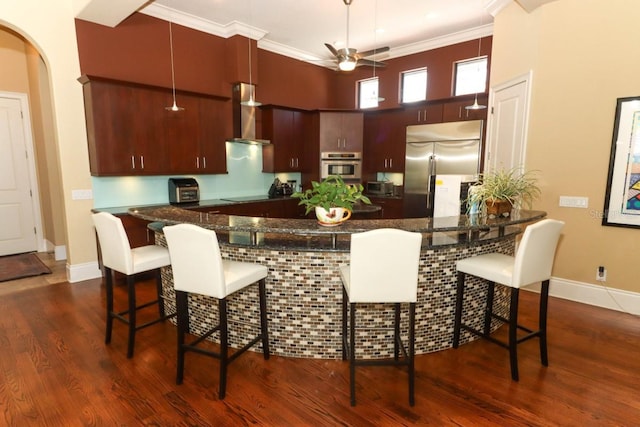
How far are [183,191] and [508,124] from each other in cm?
431

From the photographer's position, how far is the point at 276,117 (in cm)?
593

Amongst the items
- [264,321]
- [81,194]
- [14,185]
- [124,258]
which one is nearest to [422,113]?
[264,321]

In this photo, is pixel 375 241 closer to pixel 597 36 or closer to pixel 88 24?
pixel 597 36

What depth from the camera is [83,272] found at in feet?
14.4

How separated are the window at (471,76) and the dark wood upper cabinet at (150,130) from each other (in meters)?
3.77

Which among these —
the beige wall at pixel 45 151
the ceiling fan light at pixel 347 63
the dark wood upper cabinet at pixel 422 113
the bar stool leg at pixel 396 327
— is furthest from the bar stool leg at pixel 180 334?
the dark wood upper cabinet at pixel 422 113

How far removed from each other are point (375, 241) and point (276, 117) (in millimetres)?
4450

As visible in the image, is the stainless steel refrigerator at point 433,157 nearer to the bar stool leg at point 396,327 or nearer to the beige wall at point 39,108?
the bar stool leg at point 396,327

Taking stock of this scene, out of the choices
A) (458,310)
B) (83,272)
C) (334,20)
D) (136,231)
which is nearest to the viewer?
(458,310)

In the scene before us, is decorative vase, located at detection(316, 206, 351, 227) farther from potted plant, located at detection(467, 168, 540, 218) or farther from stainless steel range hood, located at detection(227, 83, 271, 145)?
stainless steel range hood, located at detection(227, 83, 271, 145)

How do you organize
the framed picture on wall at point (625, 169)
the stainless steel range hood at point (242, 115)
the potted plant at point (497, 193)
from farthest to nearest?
the stainless steel range hood at point (242, 115) → the framed picture on wall at point (625, 169) → the potted plant at point (497, 193)

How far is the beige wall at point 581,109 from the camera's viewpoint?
3355 millimetres

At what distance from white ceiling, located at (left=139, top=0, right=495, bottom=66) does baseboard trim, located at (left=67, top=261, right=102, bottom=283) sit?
3379 millimetres

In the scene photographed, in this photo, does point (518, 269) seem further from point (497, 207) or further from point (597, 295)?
point (597, 295)
